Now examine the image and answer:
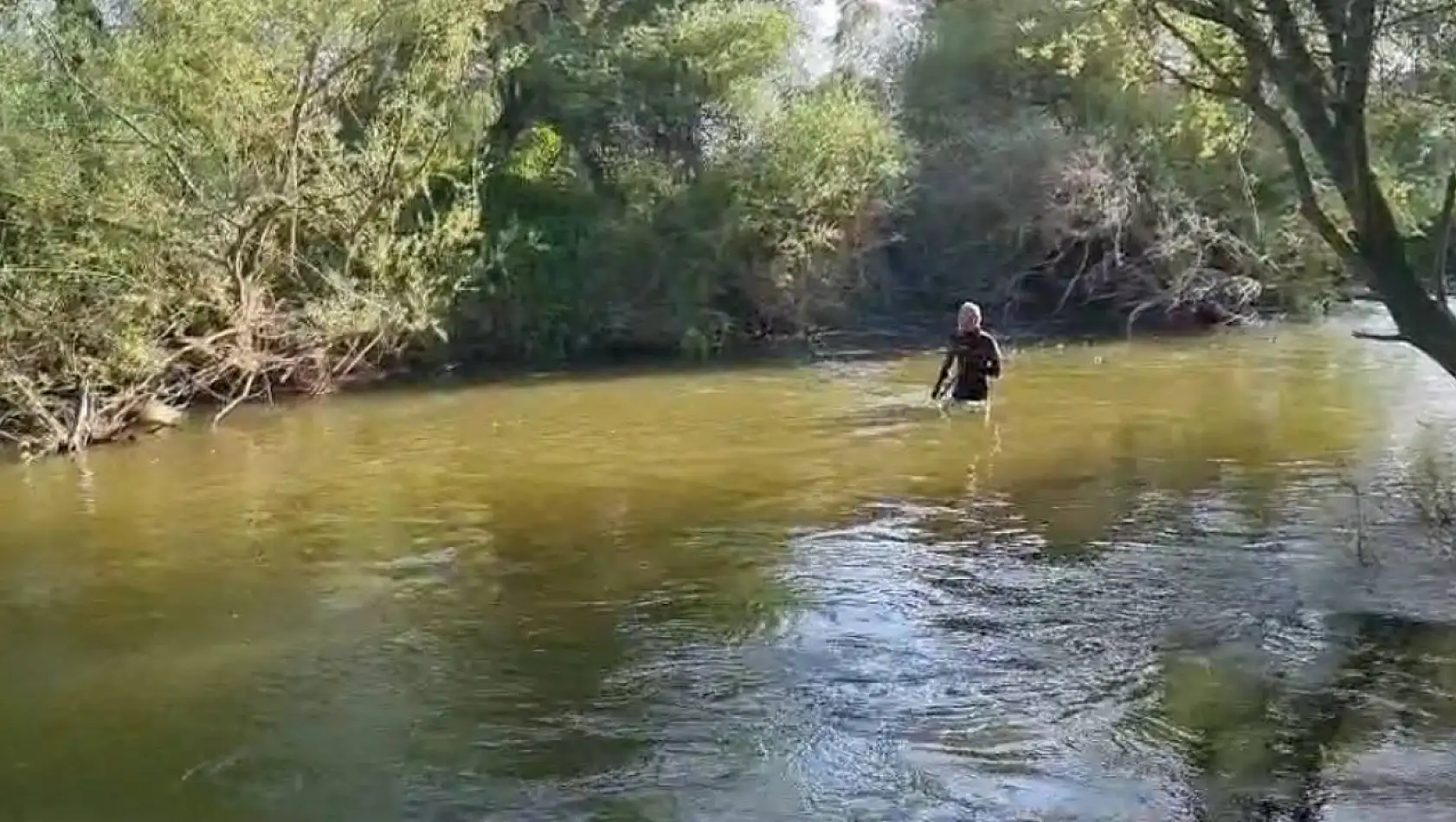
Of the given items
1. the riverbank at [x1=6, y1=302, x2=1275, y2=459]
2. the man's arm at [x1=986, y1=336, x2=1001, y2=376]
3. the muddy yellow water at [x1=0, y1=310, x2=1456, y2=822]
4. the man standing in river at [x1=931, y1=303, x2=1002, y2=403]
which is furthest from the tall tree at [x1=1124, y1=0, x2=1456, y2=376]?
the riverbank at [x1=6, y1=302, x2=1275, y2=459]

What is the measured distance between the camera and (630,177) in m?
27.5

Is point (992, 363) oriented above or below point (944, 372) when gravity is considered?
above

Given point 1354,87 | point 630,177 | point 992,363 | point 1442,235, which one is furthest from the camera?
point 630,177

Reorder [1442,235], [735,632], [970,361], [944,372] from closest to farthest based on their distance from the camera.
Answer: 1. [1442,235]
2. [735,632]
3. [970,361]
4. [944,372]

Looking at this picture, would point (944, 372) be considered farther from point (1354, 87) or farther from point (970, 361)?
point (1354, 87)

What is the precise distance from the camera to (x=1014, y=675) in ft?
28.5

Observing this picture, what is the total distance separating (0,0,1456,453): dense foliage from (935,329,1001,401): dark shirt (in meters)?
3.39

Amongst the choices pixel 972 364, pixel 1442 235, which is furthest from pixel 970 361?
pixel 1442 235

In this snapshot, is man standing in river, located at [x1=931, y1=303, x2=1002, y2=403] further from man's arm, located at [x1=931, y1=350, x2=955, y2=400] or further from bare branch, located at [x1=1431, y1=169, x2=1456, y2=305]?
bare branch, located at [x1=1431, y1=169, x2=1456, y2=305]

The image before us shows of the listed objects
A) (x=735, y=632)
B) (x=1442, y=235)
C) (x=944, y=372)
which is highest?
(x=1442, y=235)

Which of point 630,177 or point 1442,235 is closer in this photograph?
point 1442,235

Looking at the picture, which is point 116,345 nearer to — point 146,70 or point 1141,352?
point 146,70

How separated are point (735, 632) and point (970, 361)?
955cm

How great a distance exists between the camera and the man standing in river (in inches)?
725
